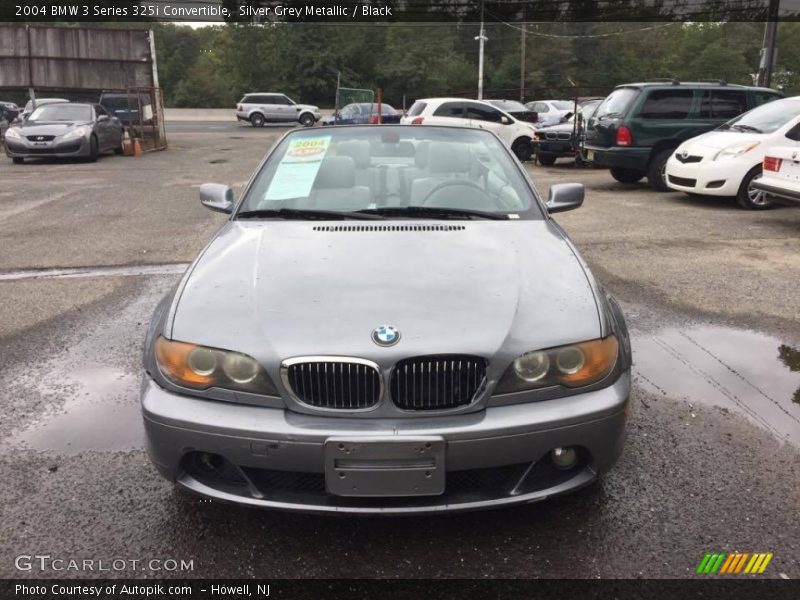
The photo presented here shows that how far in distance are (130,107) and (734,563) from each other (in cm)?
2140

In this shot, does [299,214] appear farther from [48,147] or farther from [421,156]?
[48,147]

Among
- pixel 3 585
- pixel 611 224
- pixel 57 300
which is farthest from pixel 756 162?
pixel 3 585

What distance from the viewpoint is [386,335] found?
7.46 feet

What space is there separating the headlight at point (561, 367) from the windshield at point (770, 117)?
8.39 meters

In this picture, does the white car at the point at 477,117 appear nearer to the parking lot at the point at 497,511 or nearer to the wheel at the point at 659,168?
the wheel at the point at 659,168

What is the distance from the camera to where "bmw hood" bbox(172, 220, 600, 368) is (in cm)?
229

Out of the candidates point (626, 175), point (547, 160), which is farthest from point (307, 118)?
point (626, 175)

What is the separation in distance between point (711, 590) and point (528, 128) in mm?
15985

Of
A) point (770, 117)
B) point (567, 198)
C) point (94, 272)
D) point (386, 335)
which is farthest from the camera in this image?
point (770, 117)

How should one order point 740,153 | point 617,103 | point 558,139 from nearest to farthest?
point 740,153
point 617,103
point 558,139

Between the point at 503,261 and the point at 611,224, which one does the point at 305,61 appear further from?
the point at 503,261

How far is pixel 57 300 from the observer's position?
17.8 feet

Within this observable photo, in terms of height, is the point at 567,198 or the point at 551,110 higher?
the point at 551,110

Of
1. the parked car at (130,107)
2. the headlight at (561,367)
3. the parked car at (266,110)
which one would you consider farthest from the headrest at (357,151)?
the parked car at (266,110)
